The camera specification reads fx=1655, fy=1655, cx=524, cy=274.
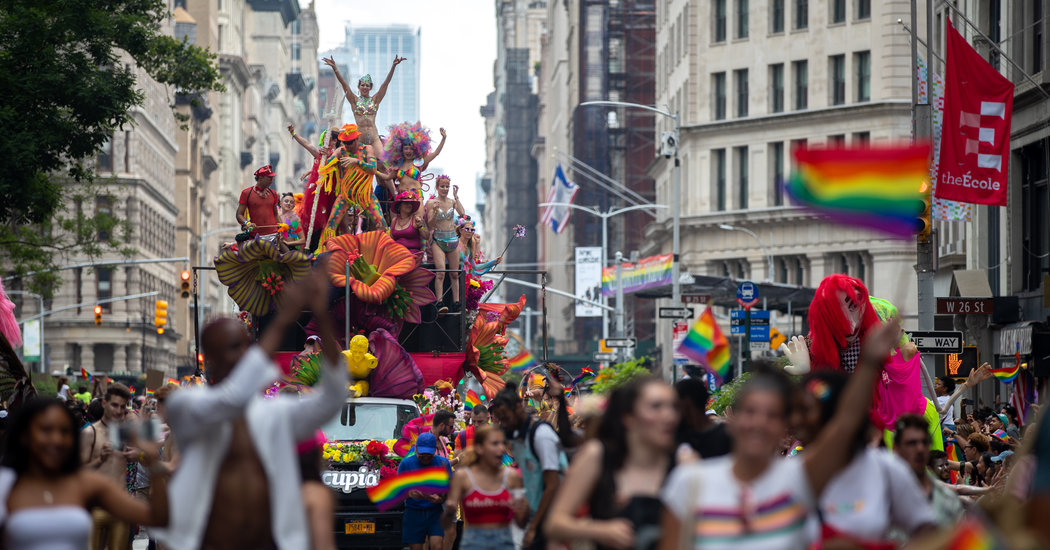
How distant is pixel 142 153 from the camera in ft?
286

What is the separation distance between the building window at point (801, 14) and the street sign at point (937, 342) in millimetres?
39993

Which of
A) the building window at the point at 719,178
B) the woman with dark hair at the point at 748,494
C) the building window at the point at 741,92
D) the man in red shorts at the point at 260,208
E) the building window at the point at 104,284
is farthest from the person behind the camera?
the building window at the point at 104,284

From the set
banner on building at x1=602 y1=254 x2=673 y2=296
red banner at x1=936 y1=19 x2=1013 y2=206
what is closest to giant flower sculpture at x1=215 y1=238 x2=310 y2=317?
red banner at x1=936 y1=19 x2=1013 y2=206

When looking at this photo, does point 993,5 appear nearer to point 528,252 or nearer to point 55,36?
point 55,36

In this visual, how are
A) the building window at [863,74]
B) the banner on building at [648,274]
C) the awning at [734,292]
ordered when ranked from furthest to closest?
the building window at [863,74] < the banner on building at [648,274] < the awning at [734,292]

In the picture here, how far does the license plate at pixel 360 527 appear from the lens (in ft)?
52.2

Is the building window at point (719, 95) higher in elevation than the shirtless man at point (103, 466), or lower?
higher

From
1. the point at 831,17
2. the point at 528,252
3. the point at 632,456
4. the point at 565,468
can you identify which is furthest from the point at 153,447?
the point at 528,252

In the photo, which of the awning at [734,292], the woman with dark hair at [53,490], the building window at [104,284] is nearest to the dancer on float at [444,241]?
the woman with dark hair at [53,490]

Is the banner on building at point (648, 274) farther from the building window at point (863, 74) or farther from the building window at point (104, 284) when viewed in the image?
the building window at point (104, 284)

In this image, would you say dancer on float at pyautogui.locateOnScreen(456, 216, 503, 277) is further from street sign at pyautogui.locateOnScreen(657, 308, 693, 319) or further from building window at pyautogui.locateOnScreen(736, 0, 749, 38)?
building window at pyautogui.locateOnScreen(736, 0, 749, 38)

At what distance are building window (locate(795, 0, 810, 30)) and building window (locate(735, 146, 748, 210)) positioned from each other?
5.05 metres

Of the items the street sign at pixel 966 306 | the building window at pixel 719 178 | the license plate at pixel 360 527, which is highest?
the building window at pixel 719 178

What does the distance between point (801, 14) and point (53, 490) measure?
53.2 meters
